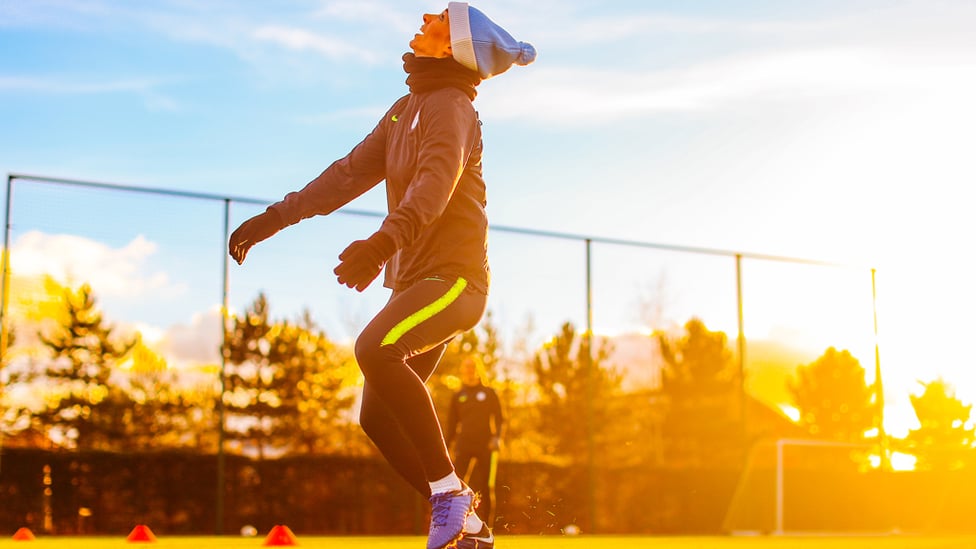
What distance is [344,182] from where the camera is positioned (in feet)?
11.9

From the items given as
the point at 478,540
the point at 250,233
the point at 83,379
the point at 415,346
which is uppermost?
the point at 250,233

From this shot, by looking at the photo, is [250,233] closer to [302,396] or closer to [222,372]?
[222,372]

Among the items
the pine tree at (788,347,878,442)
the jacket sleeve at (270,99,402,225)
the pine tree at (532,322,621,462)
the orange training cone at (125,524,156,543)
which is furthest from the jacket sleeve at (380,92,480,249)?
the pine tree at (788,347,878,442)

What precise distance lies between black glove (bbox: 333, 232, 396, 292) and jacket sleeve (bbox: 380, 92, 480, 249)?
0.15 feet

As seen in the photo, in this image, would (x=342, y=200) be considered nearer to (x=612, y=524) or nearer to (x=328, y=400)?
(x=328, y=400)

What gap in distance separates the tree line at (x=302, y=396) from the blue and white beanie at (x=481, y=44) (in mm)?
8244

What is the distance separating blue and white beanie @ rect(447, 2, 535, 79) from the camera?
3.32 metres

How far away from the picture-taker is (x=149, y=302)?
515 inches

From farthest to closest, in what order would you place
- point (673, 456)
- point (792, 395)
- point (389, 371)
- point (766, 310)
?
point (792, 395)
point (673, 456)
point (766, 310)
point (389, 371)

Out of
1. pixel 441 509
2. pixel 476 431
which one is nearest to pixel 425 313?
pixel 441 509

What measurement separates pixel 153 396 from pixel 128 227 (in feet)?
11.3

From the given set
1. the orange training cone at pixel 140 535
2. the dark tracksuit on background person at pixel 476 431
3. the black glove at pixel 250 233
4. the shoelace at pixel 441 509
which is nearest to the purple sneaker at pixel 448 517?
the shoelace at pixel 441 509

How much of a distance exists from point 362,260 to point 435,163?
1.27 ft

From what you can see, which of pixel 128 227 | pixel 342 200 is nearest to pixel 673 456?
pixel 128 227
